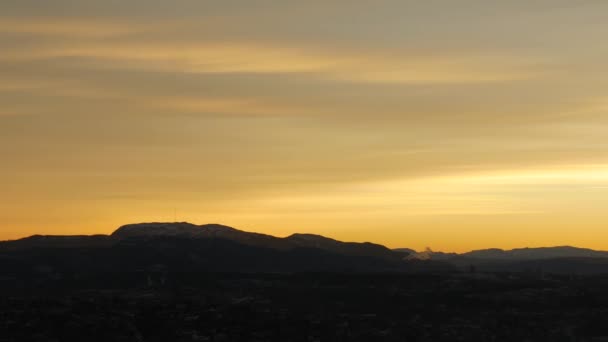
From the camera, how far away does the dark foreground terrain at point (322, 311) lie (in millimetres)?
86750

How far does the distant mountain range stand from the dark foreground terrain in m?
36.4

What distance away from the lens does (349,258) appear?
7564 inches

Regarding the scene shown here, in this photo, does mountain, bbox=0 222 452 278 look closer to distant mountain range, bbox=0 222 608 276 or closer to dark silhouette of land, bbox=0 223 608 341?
distant mountain range, bbox=0 222 608 276

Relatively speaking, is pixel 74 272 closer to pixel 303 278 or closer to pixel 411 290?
pixel 303 278

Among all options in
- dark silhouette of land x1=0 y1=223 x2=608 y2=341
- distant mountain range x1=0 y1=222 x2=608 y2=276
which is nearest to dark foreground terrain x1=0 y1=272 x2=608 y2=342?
dark silhouette of land x1=0 y1=223 x2=608 y2=341

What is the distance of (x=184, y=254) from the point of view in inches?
6767

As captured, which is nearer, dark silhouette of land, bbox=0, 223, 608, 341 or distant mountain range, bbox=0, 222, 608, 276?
dark silhouette of land, bbox=0, 223, 608, 341

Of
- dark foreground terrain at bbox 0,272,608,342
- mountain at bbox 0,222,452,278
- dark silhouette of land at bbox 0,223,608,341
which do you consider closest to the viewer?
dark foreground terrain at bbox 0,272,608,342

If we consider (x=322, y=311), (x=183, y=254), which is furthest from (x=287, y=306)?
(x=183, y=254)

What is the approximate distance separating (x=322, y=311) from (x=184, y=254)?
76.5 meters

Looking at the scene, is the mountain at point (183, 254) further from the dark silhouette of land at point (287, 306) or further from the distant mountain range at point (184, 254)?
the dark silhouette of land at point (287, 306)

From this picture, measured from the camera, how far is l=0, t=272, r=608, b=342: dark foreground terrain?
8675 cm

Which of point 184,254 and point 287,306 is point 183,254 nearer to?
point 184,254

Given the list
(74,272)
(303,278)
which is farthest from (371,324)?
(74,272)
